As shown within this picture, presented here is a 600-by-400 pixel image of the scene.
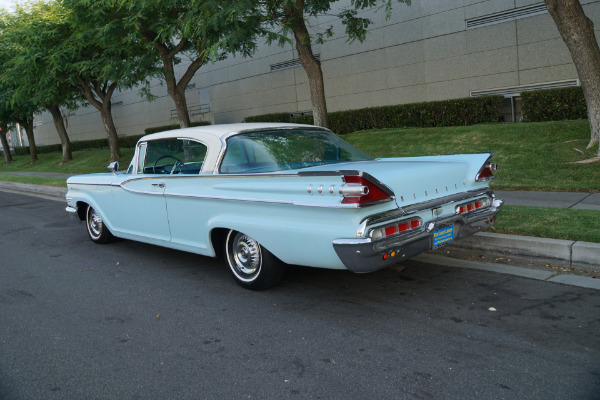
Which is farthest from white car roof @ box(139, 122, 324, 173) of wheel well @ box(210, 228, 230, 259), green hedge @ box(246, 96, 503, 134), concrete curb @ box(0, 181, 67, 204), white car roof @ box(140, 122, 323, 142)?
green hedge @ box(246, 96, 503, 134)

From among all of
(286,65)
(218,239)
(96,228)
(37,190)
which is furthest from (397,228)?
(286,65)

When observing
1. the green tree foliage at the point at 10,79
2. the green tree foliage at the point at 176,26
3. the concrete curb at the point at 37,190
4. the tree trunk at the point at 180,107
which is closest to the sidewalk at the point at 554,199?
the green tree foliage at the point at 176,26

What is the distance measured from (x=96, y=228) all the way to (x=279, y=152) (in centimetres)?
383

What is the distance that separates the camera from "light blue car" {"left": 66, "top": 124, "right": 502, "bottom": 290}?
400 centimetres

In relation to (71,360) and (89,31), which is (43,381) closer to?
(71,360)

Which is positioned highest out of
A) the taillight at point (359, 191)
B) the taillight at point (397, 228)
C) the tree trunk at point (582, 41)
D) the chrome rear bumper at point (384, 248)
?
the tree trunk at point (582, 41)

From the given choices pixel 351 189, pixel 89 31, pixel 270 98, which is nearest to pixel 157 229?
pixel 351 189

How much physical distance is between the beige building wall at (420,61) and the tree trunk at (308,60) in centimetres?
250

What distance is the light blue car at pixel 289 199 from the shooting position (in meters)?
4.00

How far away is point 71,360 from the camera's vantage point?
3805 mm

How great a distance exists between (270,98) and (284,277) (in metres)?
20.6

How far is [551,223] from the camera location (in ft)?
19.8

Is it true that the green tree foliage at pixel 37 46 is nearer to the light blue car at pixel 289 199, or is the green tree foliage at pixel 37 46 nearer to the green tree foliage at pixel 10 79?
the green tree foliage at pixel 10 79

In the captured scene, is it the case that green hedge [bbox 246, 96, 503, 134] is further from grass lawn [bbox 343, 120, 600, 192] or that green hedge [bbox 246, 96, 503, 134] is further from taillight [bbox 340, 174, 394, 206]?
taillight [bbox 340, 174, 394, 206]
